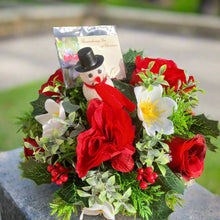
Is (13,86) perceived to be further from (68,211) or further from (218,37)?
(218,37)

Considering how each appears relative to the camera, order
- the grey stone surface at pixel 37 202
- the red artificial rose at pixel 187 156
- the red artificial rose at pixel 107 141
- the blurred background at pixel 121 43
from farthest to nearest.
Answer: the blurred background at pixel 121 43 → the grey stone surface at pixel 37 202 → the red artificial rose at pixel 187 156 → the red artificial rose at pixel 107 141

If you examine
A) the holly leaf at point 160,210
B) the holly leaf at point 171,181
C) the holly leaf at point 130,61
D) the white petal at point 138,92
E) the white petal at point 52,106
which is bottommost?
the holly leaf at point 160,210

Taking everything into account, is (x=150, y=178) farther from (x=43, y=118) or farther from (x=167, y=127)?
(x=43, y=118)

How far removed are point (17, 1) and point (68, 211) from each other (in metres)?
11.2

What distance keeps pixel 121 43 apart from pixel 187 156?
17.8 feet

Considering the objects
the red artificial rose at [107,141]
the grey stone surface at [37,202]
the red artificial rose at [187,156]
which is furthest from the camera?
the grey stone surface at [37,202]

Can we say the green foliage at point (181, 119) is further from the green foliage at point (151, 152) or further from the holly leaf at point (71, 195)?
the holly leaf at point (71, 195)

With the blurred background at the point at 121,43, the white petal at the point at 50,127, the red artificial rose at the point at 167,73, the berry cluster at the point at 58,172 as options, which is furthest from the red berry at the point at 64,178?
A: the blurred background at the point at 121,43

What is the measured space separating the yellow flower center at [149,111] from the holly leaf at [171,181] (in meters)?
0.13

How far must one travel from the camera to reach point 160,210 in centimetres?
80

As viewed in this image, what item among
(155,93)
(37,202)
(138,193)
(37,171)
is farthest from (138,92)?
(37,202)

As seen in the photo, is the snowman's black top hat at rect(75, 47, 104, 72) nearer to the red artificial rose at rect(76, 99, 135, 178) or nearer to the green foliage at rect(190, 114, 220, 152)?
the red artificial rose at rect(76, 99, 135, 178)

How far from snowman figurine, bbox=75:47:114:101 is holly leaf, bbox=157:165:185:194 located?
26cm

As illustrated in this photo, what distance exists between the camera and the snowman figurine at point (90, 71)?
2.60 feet
